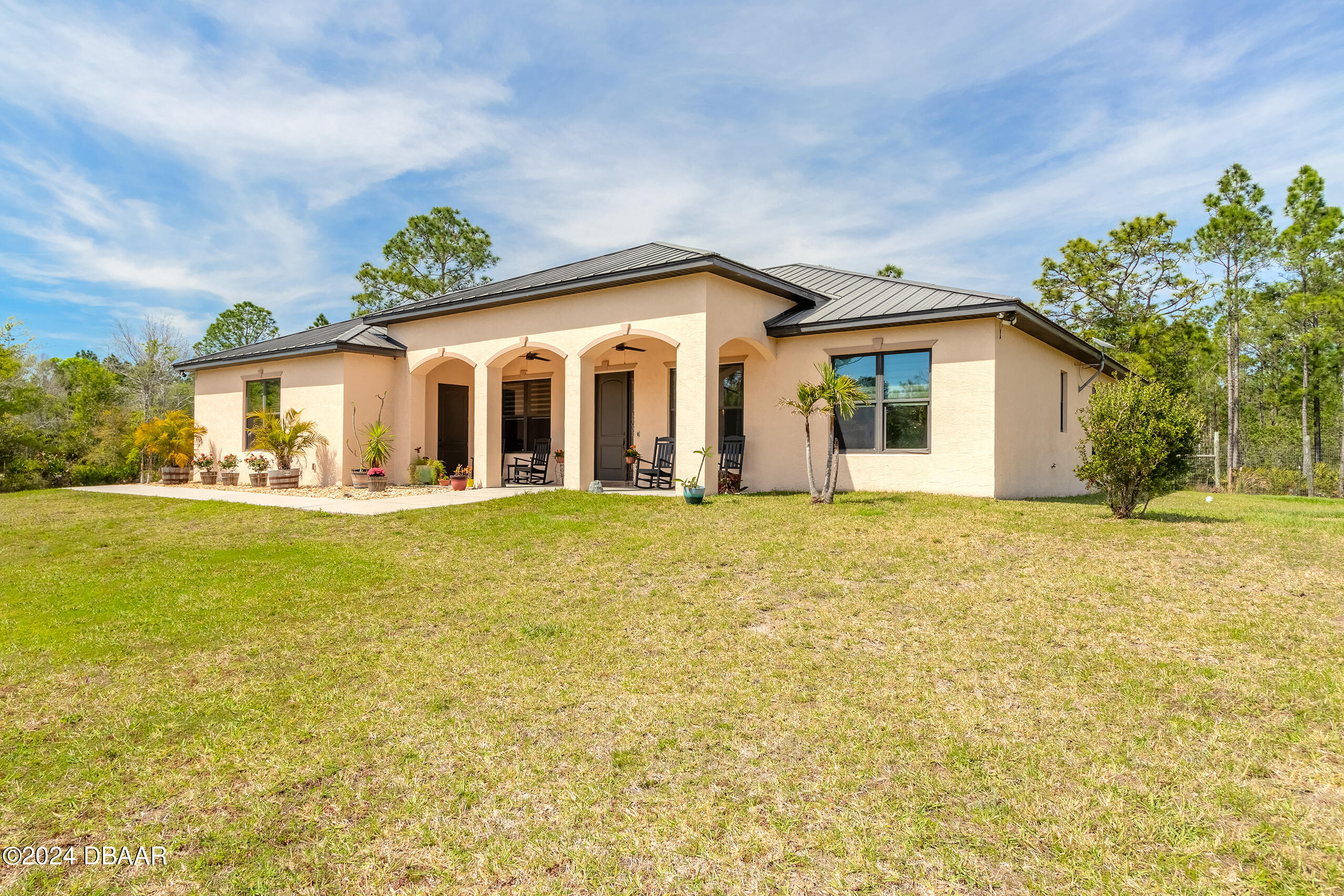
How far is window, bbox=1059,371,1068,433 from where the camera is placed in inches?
594

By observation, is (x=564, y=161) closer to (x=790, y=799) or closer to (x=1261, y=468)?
(x=790, y=799)

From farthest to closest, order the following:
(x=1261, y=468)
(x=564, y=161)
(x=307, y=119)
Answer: (x=1261, y=468) < (x=564, y=161) < (x=307, y=119)

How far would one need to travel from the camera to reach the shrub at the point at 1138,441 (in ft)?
28.4

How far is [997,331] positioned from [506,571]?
895cm

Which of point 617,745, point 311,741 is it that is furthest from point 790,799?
point 311,741

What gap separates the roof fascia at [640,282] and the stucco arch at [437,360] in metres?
0.91

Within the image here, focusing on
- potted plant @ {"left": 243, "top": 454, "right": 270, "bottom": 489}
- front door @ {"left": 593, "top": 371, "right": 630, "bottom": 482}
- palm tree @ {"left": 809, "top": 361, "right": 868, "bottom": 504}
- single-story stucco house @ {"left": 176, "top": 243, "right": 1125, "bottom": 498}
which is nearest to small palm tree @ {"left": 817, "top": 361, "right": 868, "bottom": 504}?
palm tree @ {"left": 809, "top": 361, "right": 868, "bottom": 504}

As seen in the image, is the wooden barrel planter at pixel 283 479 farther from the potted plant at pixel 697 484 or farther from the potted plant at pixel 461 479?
the potted plant at pixel 697 484

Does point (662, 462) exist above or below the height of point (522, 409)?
below

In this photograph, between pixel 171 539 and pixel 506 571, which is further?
pixel 171 539

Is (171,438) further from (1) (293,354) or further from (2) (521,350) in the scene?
(2) (521,350)

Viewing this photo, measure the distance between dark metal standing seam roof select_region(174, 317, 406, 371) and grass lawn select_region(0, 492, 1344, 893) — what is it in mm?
8395

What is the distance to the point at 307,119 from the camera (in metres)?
11.9

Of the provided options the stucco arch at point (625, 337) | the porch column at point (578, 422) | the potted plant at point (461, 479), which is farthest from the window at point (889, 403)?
the potted plant at point (461, 479)
